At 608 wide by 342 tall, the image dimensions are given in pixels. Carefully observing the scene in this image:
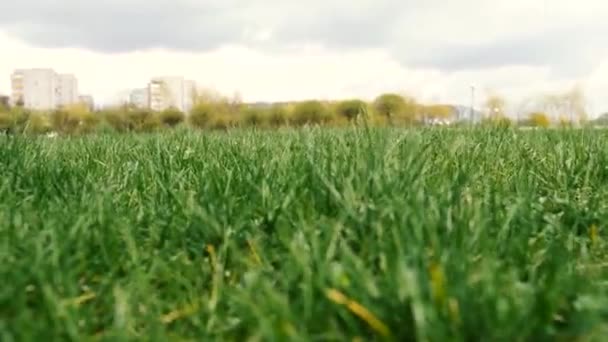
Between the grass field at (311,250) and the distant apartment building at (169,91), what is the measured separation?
2255 inches

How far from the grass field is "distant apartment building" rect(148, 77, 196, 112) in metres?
57.3

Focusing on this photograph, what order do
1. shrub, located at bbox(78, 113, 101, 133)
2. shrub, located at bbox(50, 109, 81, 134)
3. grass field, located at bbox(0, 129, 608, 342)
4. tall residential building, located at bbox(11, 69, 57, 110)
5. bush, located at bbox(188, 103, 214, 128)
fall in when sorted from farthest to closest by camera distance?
Result: tall residential building, located at bbox(11, 69, 57, 110) < bush, located at bbox(188, 103, 214, 128) < shrub, located at bbox(50, 109, 81, 134) < shrub, located at bbox(78, 113, 101, 133) < grass field, located at bbox(0, 129, 608, 342)

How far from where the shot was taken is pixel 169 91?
208 feet

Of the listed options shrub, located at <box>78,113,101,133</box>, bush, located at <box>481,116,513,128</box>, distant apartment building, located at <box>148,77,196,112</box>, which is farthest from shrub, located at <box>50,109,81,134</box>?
distant apartment building, located at <box>148,77,196,112</box>

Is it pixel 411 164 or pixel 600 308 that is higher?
pixel 411 164

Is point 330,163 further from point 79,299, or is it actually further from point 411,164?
point 79,299

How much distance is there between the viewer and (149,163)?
12.0 feet

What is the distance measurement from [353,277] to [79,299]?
88cm

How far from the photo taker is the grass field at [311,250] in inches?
58.4

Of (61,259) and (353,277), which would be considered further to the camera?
(61,259)

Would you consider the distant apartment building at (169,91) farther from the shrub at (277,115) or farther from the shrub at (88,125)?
the shrub at (277,115)

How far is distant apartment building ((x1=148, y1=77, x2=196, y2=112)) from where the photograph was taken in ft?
201

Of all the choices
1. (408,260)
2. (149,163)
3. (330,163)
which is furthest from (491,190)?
(149,163)

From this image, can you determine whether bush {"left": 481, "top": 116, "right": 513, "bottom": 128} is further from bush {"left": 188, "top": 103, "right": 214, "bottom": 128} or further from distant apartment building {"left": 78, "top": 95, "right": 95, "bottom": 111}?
distant apartment building {"left": 78, "top": 95, "right": 95, "bottom": 111}
